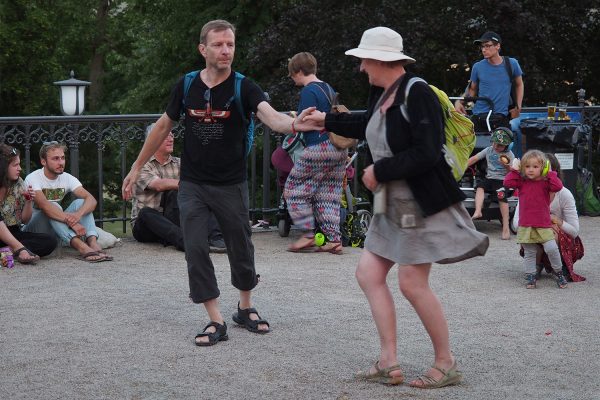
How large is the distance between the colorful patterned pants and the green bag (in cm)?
403

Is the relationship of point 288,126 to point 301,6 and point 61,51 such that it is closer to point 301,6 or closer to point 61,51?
point 301,6

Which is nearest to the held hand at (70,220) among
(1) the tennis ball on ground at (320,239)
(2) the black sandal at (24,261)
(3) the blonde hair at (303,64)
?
(2) the black sandal at (24,261)

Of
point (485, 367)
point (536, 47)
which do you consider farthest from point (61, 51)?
point (485, 367)

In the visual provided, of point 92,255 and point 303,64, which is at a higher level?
point 303,64

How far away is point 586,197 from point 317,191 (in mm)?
4288

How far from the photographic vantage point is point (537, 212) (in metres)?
9.30

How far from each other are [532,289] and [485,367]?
108 inches

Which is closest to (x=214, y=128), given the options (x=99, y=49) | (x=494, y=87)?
(x=494, y=87)

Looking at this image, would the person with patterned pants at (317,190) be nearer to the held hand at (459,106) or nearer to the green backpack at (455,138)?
the held hand at (459,106)

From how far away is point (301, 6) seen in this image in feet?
73.2

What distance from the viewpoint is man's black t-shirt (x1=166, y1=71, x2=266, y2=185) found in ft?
23.5

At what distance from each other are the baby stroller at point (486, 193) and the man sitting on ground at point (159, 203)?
9.54 ft

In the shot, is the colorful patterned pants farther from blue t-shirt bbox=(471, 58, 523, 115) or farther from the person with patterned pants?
blue t-shirt bbox=(471, 58, 523, 115)

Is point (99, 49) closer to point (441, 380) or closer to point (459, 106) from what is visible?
point (459, 106)
